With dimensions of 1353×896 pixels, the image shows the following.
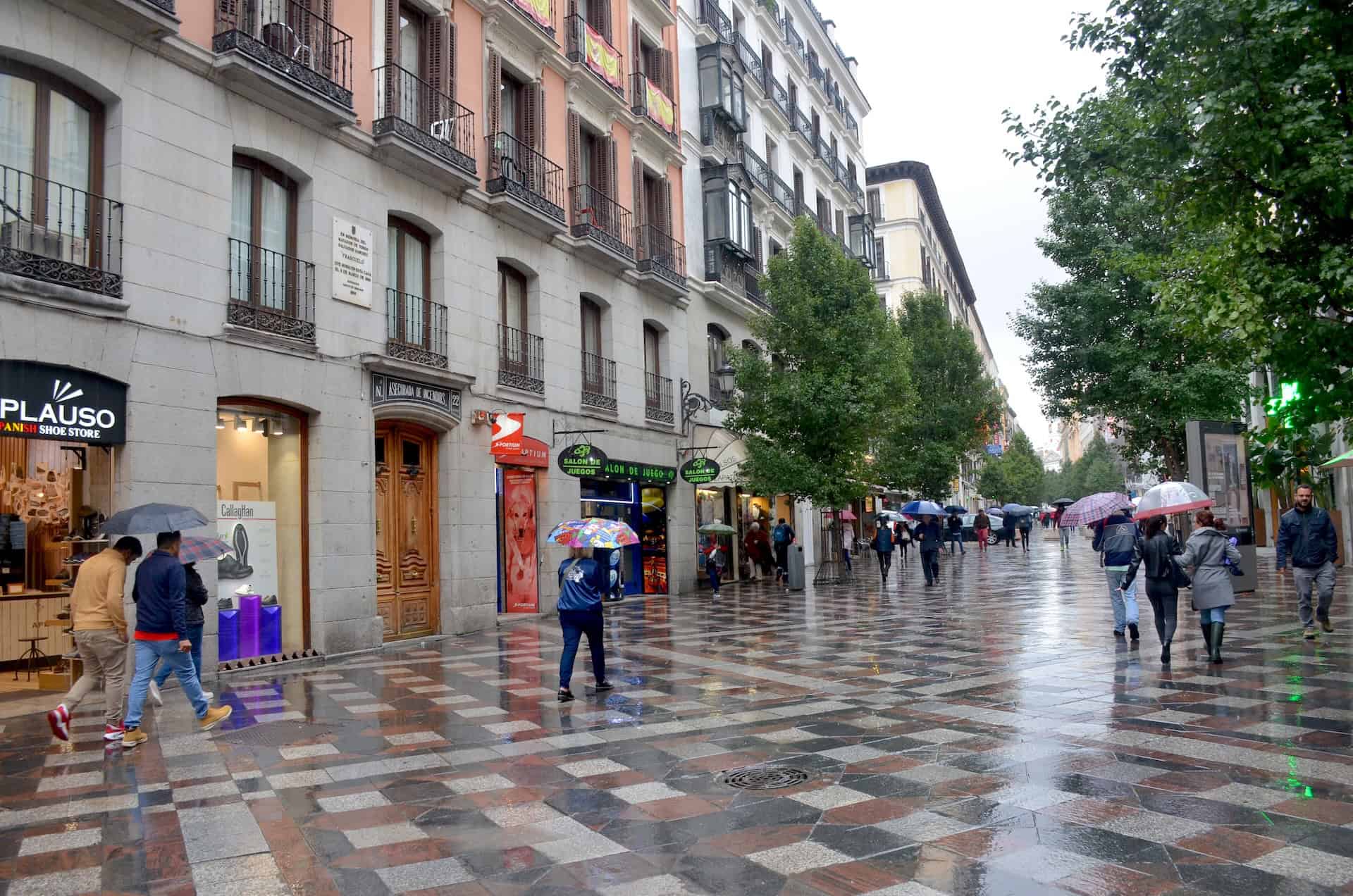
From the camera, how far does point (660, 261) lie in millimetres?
23422

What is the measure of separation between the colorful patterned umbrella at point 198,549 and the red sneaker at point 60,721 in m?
1.86

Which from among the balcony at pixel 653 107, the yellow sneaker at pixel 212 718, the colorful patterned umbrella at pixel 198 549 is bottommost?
the yellow sneaker at pixel 212 718

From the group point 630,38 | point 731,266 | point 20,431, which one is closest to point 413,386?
point 20,431

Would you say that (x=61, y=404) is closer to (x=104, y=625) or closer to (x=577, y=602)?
(x=104, y=625)

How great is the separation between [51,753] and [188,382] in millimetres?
5277

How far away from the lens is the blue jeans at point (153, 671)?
800 centimetres

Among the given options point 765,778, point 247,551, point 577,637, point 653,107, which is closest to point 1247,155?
point 765,778

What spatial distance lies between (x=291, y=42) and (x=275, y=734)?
386 inches

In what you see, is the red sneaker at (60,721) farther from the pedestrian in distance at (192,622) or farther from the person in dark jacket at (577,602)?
the person in dark jacket at (577,602)

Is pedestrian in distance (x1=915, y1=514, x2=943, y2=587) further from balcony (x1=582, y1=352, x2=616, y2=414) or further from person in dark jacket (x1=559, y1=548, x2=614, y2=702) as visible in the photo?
person in dark jacket (x1=559, y1=548, x2=614, y2=702)

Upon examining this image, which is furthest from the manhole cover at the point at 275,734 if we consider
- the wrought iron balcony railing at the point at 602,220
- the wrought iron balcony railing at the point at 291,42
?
the wrought iron balcony railing at the point at 602,220

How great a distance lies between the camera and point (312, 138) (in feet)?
45.6

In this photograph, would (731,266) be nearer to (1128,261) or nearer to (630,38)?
(630,38)

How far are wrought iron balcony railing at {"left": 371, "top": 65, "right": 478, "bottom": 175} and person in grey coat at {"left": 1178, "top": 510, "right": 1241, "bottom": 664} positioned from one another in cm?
1220
